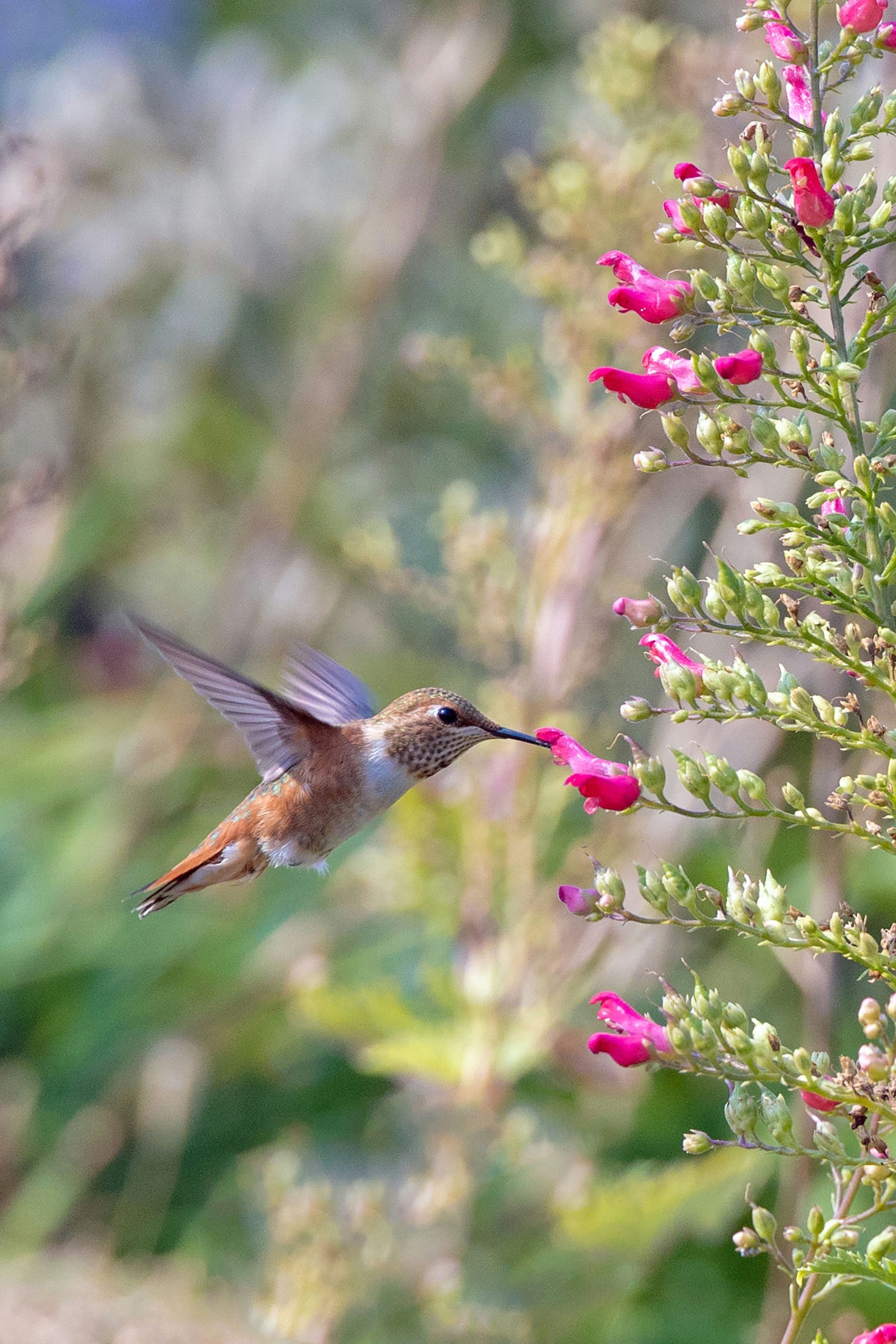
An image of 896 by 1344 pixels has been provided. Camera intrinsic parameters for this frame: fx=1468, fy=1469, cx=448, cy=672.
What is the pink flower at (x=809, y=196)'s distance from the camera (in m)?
1.60

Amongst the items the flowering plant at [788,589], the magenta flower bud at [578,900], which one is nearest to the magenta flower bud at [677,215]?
the flowering plant at [788,589]

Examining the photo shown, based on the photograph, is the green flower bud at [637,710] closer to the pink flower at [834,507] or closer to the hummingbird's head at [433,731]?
the pink flower at [834,507]

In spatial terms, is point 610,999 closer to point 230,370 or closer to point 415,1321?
point 415,1321

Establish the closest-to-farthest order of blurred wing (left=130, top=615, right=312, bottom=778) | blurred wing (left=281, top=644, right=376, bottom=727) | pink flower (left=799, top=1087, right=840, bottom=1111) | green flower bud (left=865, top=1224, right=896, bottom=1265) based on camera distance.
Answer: green flower bud (left=865, top=1224, right=896, bottom=1265)
pink flower (left=799, top=1087, right=840, bottom=1111)
blurred wing (left=130, top=615, right=312, bottom=778)
blurred wing (left=281, top=644, right=376, bottom=727)

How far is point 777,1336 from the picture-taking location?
3361 mm

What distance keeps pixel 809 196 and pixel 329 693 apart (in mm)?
1890

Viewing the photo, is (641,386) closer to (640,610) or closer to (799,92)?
(640,610)

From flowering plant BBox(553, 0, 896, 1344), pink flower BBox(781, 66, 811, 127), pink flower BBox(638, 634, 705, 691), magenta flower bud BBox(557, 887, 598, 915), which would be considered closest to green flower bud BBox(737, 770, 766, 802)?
flowering plant BBox(553, 0, 896, 1344)

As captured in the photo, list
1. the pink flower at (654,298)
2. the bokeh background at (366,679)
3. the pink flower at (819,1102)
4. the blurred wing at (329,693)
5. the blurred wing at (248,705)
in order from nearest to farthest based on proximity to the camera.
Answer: the pink flower at (819,1102) → the pink flower at (654,298) → the blurred wing at (248,705) → the blurred wing at (329,693) → the bokeh background at (366,679)

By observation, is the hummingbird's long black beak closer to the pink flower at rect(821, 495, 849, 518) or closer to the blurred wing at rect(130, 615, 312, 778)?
the blurred wing at rect(130, 615, 312, 778)

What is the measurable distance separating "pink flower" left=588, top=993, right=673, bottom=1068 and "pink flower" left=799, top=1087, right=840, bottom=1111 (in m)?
0.17

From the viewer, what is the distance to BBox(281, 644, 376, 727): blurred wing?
3.23 m

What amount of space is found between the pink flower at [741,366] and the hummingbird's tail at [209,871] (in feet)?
5.02

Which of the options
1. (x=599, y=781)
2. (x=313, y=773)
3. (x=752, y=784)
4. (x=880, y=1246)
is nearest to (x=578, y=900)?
(x=599, y=781)
